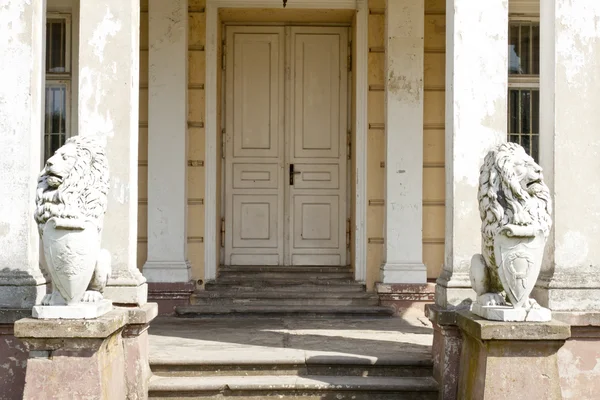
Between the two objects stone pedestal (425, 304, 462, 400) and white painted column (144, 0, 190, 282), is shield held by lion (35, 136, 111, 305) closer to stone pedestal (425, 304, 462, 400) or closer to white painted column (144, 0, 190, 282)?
stone pedestal (425, 304, 462, 400)

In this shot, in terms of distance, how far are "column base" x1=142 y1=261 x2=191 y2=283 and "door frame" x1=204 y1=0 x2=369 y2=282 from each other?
0.42 meters

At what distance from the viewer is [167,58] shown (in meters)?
9.19

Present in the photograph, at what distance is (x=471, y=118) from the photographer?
6.18 m

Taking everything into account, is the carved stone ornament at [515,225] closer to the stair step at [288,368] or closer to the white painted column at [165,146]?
the stair step at [288,368]

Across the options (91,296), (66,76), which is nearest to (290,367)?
(91,296)

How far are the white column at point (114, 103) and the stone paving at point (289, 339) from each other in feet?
2.93

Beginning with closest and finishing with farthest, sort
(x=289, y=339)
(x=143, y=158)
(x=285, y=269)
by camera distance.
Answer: (x=289, y=339) < (x=143, y=158) < (x=285, y=269)

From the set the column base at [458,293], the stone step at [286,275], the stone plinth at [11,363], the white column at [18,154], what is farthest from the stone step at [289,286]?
the stone plinth at [11,363]

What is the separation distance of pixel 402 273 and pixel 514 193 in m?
3.97

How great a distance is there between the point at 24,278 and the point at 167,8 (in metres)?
4.15

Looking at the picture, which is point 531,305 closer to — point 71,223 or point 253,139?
point 71,223

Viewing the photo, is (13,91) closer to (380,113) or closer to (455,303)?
(455,303)

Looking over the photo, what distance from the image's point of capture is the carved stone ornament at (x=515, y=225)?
17.5 ft

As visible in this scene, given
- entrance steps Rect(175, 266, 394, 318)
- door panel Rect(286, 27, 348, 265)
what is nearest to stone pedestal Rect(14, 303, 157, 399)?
entrance steps Rect(175, 266, 394, 318)
